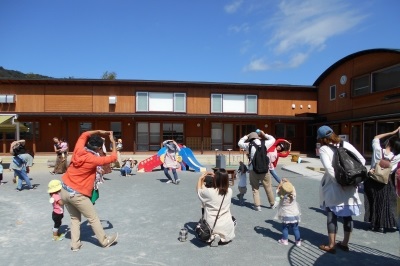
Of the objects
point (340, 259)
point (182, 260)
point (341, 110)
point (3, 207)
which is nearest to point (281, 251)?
point (340, 259)

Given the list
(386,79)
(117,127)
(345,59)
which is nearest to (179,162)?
(117,127)

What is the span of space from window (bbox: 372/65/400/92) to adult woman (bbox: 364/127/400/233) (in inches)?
557

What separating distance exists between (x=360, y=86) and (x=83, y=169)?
20.6 meters

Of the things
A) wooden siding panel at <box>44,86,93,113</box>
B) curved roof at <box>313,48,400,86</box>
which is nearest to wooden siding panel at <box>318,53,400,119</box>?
curved roof at <box>313,48,400,86</box>

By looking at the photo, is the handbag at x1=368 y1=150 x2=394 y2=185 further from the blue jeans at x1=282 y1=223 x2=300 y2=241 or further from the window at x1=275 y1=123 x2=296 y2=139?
the window at x1=275 y1=123 x2=296 y2=139

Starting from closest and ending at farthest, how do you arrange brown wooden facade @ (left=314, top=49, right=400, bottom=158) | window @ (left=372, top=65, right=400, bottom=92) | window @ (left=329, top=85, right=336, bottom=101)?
brown wooden facade @ (left=314, top=49, right=400, bottom=158)
window @ (left=372, top=65, right=400, bottom=92)
window @ (left=329, top=85, right=336, bottom=101)

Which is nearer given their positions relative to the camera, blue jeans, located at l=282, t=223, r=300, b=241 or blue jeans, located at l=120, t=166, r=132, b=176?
blue jeans, located at l=282, t=223, r=300, b=241

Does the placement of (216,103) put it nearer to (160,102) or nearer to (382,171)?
(160,102)

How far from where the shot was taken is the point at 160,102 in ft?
78.1

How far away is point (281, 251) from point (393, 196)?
98.5 inches

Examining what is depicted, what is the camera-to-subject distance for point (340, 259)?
4148 millimetres

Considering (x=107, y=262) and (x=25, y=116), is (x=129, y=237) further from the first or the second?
(x=25, y=116)

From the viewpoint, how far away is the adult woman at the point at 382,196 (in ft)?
17.0

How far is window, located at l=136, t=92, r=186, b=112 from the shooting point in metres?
23.5
